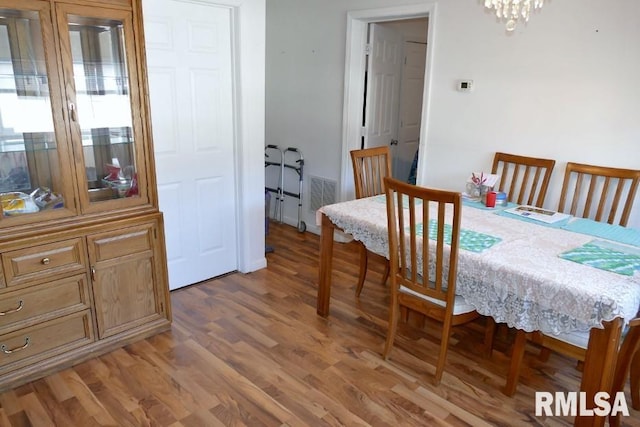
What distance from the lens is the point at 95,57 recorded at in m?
2.54

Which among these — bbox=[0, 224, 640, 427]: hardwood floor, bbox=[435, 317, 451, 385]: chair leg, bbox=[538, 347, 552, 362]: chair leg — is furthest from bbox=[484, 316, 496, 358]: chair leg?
bbox=[435, 317, 451, 385]: chair leg

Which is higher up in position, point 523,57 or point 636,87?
point 523,57

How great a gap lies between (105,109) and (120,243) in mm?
753

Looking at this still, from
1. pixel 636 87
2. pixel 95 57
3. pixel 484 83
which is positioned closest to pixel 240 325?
pixel 95 57

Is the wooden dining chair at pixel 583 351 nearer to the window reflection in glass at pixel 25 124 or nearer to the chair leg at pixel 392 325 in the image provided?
the chair leg at pixel 392 325

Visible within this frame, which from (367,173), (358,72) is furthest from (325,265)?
(358,72)

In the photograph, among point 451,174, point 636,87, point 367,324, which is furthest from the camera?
point 451,174

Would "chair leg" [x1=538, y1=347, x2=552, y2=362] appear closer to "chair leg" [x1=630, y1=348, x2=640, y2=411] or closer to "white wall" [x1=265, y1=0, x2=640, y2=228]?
"chair leg" [x1=630, y1=348, x2=640, y2=411]

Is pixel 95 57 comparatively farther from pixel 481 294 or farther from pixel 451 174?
pixel 451 174

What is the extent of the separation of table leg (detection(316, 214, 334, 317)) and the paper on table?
1128 millimetres

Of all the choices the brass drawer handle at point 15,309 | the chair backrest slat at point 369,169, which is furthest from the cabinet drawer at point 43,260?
the chair backrest slat at point 369,169

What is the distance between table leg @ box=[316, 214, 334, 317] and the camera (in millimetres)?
2984

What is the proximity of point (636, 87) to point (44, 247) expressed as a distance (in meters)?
3.51

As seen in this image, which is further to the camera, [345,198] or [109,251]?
[345,198]
